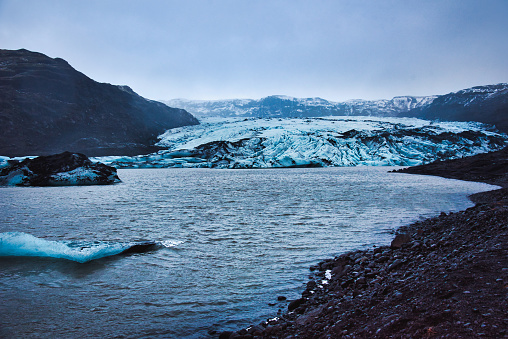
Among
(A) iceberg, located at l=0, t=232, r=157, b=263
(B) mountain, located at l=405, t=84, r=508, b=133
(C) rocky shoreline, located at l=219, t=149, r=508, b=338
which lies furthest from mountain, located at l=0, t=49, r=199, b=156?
(B) mountain, located at l=405, t=84, r=508, b=133

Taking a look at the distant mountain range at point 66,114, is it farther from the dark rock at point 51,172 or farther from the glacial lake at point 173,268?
the glacial lake at point 173,268

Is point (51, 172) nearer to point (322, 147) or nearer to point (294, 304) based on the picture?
point (294, 304)

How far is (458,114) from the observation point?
502 feet

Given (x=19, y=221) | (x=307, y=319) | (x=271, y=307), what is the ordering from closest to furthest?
(x=307, y=319)
(x=271, y=307)
(x=19, y=221)

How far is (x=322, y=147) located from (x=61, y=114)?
71269 millimetres

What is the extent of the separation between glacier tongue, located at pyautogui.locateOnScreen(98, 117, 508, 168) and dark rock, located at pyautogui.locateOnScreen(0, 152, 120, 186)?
3057 centimetres

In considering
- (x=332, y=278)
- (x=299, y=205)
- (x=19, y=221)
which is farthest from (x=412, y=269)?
(x=19, y=221)

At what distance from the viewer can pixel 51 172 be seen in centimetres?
2814

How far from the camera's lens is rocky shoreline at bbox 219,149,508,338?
3.09m

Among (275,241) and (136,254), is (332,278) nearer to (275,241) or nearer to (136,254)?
(275,241)

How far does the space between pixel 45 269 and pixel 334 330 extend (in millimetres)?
5942

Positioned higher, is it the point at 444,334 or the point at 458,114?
the point at 458,114

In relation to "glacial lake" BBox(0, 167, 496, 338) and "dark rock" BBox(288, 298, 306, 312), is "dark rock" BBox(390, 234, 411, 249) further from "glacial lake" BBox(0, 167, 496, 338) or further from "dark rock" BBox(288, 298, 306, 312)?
"dark rock" BBox(288, 298, 306, 312)

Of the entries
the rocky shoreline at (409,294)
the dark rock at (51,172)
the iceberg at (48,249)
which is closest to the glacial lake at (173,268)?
the iceberg at (48,249)
